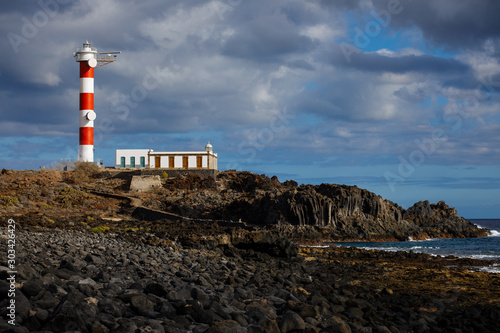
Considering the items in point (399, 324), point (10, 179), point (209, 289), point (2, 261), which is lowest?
point (399, 324)

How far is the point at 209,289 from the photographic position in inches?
354

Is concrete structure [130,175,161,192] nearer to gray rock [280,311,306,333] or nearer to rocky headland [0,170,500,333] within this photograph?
rocky headland [0,170,500,333]

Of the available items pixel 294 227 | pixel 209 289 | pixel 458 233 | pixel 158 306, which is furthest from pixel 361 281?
pixel 458 233

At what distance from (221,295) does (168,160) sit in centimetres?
4407

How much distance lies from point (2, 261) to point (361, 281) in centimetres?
995

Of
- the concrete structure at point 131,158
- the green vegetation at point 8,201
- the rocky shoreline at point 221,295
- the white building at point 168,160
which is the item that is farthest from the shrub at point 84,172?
the rocky shoreline at point 221,295

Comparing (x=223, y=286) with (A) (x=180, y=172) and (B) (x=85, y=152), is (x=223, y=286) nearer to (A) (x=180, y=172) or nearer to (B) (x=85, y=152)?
(A) (x=180, y=172)

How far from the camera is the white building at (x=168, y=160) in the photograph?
168 ft

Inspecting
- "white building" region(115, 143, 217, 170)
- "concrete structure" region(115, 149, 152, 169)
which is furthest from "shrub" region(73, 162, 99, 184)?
"white building" region(115, 143, 217, 170)

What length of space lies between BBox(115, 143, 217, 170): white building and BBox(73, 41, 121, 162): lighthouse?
4.78m

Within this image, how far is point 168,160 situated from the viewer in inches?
2026

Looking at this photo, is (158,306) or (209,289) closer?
(158,306)

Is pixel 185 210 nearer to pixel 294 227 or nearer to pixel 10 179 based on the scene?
pixel 294 227

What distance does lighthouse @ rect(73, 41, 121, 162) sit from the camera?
4706 centimetres
